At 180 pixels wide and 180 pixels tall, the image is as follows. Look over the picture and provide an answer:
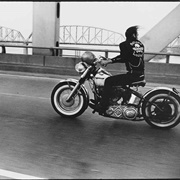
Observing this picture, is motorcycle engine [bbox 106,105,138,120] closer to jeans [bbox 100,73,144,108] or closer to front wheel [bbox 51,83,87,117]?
jeans [bbox 100,73,144,108]

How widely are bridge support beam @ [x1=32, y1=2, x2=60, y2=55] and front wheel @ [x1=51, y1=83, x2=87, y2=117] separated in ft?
29.3

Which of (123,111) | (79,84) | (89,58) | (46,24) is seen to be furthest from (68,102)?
(46,24)

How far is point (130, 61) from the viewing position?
19.7ft

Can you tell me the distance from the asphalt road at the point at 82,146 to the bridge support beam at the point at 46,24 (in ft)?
27.6

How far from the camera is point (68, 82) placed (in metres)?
6.56

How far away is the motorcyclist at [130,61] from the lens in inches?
234

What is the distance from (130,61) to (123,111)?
2.94ft

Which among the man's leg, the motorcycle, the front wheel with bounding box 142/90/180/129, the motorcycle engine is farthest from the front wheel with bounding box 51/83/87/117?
the front wheel with bounding box 142/90/180/129

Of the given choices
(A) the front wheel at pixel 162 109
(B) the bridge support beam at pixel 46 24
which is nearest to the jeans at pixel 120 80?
(A) the front wheel at pixel 162 109

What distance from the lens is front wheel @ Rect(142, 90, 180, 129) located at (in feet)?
19.5

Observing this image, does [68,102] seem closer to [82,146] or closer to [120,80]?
[120,80]

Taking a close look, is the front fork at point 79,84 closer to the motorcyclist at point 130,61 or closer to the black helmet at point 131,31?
the motorcyclist at point 130,61

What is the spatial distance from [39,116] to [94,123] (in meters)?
1.18

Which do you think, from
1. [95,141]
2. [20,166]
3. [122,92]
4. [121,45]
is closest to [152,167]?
[95,141]
